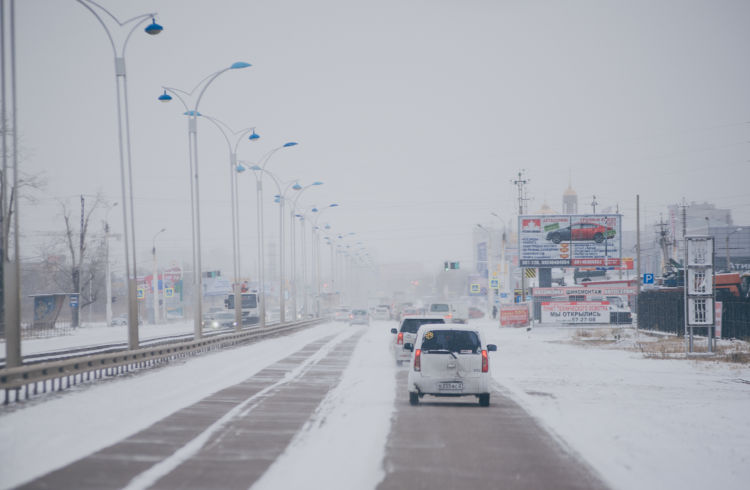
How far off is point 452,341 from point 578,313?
1217 inches

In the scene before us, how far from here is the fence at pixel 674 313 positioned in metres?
37.2

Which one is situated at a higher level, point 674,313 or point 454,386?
point 454,386

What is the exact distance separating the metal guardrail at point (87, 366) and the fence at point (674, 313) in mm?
23339

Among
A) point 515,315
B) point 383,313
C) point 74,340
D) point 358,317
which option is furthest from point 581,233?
point 74,340

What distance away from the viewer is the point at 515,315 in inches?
2304

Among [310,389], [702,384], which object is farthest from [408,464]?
[702,384]

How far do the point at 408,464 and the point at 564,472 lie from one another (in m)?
1.80

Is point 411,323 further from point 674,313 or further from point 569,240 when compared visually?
point 569,240

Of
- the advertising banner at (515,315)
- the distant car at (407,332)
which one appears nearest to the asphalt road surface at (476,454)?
the distant car at (407,332)

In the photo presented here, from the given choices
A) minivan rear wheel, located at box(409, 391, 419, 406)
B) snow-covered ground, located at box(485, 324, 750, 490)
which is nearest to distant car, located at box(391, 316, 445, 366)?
snow-covered ground, located at box(485, 324, 750, 490)

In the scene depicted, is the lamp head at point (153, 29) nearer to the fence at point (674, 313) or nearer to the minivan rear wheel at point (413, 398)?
the minivan rear wheel at point (413, 398)

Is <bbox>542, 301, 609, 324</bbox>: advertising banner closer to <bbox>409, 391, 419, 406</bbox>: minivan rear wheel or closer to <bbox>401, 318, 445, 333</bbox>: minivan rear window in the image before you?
<bbox>401, 318, 445, 333</bbox>: minivan rear window

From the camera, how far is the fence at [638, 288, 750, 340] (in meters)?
37.2

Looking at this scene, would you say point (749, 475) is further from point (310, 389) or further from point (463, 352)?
point (310, 389)
